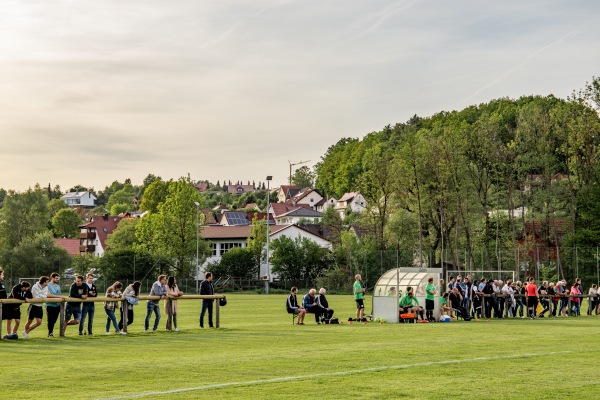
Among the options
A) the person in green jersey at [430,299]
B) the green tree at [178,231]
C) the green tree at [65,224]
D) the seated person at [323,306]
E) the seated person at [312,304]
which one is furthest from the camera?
the green tree at [65,224]

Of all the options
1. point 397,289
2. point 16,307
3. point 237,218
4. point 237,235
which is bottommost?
point 16,307

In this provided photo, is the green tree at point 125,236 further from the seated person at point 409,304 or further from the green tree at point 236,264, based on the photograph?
the seated person at point 409,304

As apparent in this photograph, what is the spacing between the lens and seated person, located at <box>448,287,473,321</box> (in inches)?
1459

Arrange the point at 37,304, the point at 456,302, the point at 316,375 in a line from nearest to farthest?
1. the point at 316,375
2. the point at 37,304
3. the point at 456,302

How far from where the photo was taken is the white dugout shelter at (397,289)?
35.1 m

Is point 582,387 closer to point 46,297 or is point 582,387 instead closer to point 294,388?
point 294,388

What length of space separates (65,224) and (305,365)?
183399 millimetres

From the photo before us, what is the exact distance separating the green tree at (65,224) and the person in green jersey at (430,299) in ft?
543

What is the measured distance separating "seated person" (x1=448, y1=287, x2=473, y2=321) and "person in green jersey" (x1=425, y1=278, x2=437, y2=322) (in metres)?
1.70

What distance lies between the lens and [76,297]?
27.2m

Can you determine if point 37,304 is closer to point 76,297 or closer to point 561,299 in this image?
point 76,297

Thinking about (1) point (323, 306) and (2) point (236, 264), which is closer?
(1) point (323, 306)

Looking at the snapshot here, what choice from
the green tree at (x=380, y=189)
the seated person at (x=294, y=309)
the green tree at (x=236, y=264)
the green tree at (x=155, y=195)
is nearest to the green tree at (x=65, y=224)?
the green tree at (x=155, y=195)

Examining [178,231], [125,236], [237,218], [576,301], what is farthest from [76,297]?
[237,218]
